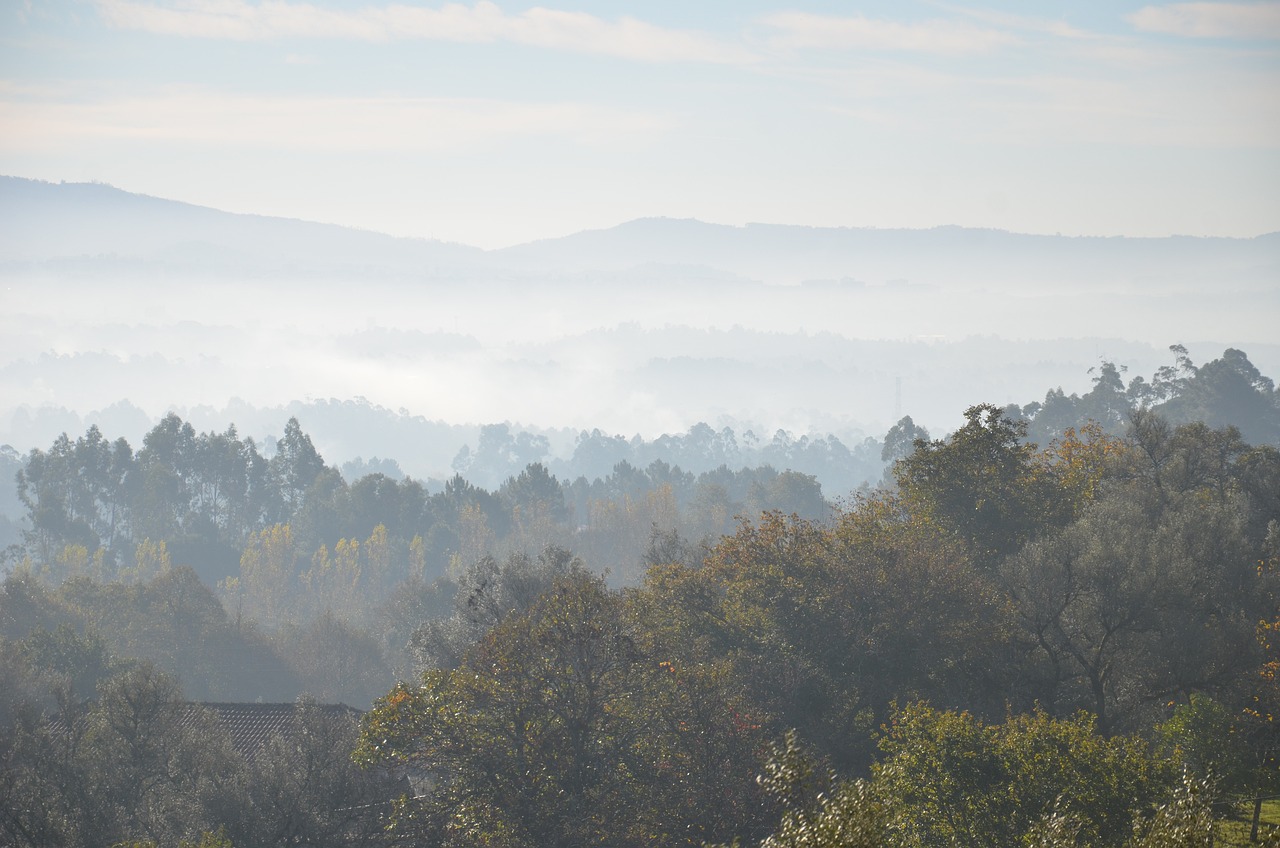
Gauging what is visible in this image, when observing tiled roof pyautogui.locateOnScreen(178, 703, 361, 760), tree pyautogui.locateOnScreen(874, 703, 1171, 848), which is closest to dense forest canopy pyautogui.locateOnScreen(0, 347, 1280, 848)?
tree pyautogui.locateOnScreen(874, 703, 1171, 848)

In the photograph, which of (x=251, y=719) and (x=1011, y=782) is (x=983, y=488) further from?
(x=251, y=719)

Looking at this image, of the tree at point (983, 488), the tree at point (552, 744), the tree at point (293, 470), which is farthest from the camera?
the tree at point (293, 470)

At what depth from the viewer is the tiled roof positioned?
35516 mm

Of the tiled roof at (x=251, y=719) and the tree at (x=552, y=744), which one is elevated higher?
the tree at (x=552, y=744)

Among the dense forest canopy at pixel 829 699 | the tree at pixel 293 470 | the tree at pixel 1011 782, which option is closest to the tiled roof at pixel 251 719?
the dense forest canopy at pixel 829 699

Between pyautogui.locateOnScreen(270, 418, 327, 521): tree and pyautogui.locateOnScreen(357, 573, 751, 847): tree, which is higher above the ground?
pyautogui.locateOnScreen(357, 573, 751, 847): tree

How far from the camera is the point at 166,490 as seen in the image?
387 feet

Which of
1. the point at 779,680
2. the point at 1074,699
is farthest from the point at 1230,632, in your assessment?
the point at 779,680

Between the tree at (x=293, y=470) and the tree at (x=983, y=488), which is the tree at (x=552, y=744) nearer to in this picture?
the tree at (x=983, y=488)

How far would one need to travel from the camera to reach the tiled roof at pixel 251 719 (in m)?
35.5

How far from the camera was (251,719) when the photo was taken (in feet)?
125

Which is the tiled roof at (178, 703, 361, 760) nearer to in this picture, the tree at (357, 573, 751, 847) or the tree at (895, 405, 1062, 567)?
the tree at (357, 573, 751, 847)

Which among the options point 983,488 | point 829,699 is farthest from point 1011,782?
point 983,488

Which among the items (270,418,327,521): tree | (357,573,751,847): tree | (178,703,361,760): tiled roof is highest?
(357,573,751,847): tree
